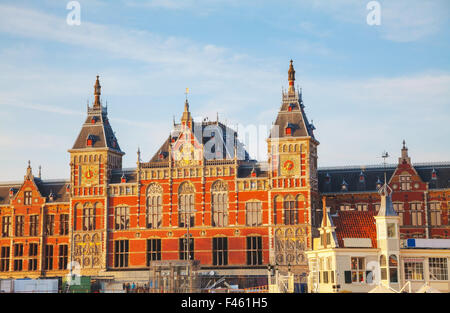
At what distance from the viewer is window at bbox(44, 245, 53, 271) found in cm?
8475

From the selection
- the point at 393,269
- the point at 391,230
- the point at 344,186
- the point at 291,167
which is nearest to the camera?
the point at 393,269

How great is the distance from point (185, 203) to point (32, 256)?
1984 cm

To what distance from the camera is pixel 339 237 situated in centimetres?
5381

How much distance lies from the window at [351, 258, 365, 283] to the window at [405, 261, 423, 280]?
320 centimetres

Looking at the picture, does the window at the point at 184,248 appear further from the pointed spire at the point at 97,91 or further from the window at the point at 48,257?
the pointed spire at the point at 97,91

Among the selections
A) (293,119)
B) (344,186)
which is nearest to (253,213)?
(344,186)

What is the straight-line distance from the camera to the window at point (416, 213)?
252 ft

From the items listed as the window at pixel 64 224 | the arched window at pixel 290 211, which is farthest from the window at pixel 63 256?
the arched window at pixel 290 211

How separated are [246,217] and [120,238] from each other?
14.3m

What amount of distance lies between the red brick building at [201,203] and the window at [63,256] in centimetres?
11

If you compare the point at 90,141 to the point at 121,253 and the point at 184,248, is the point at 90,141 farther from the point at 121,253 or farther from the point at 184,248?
the point at 184,248

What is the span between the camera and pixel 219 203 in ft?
258

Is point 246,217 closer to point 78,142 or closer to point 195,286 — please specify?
point 195,286

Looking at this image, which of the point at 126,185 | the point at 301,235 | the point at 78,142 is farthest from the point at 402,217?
the point at 78,142
